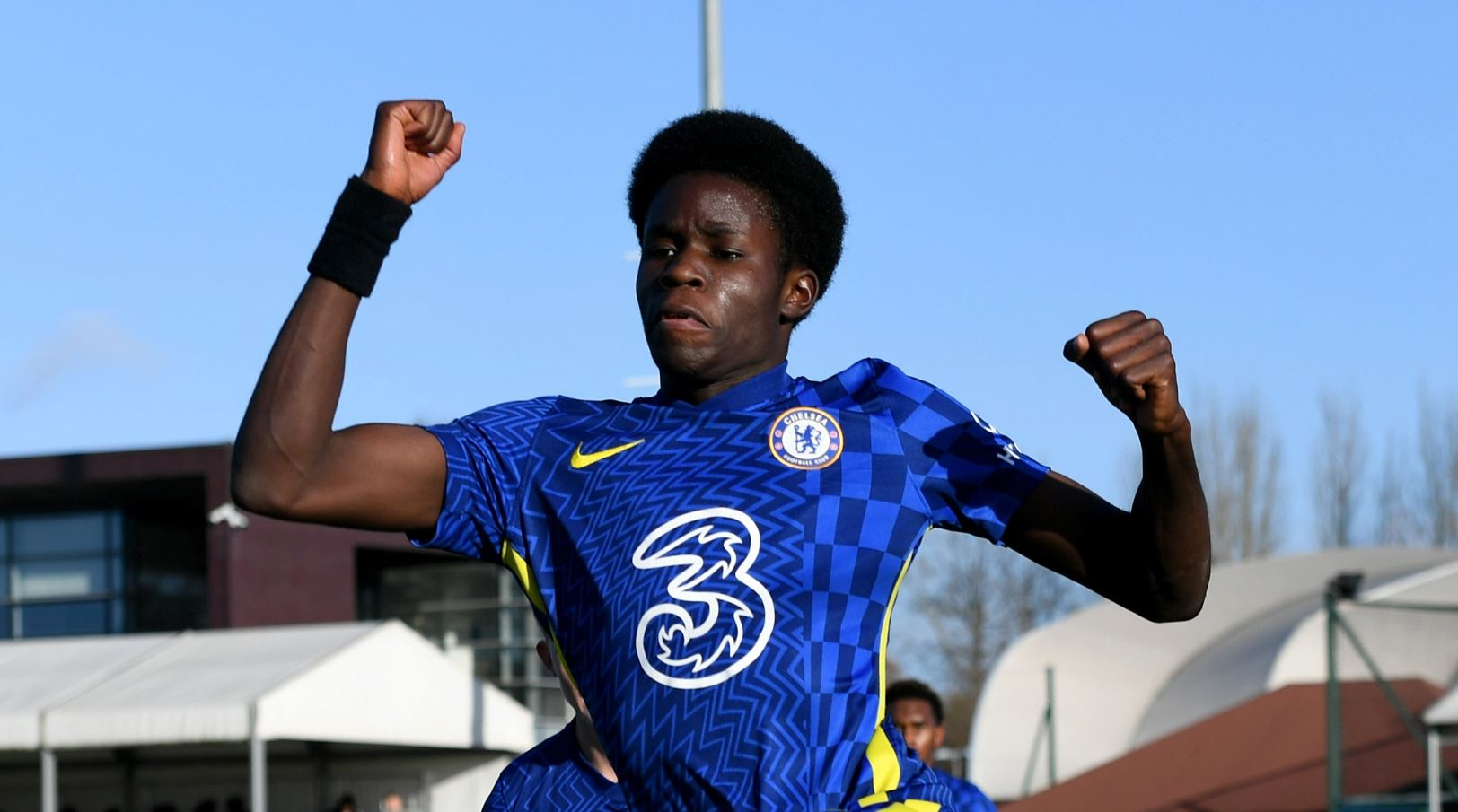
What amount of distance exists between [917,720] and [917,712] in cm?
5

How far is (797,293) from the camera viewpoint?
2.99 metres

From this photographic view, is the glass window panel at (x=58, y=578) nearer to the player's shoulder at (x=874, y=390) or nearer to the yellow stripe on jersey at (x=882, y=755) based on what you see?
the player's shoulder at (x=874, y=390)

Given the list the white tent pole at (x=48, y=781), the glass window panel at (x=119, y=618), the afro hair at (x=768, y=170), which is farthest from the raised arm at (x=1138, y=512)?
the glass window panel at (x=119, y=618)

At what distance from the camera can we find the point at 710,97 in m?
11.5

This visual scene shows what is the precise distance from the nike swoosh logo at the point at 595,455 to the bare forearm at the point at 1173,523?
701 mm

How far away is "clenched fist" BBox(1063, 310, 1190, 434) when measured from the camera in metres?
2.55

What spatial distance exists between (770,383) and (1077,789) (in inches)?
505

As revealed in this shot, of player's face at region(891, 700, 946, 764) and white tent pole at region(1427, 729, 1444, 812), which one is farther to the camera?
white tent pole at region(1427, 729, 1444, 812)

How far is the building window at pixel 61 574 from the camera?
28.3 meters

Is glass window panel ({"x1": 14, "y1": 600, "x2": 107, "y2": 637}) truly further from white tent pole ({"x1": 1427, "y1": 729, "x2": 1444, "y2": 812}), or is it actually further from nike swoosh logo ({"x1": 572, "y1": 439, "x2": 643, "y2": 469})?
nike swoosh logo ({"x1": 572, "y1": 439, "x2": 643, "y2": 469})

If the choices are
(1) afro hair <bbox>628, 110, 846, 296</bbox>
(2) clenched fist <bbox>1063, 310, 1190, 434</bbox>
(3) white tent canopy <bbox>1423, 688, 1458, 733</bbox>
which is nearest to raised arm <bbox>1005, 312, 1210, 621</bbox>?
(2) clenched fist <bbox>1063, 310, 1190, 434</bbox>

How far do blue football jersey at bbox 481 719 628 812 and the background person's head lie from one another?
5896mm

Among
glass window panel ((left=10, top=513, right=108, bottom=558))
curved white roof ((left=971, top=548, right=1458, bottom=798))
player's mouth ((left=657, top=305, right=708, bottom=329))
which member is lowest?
curved white roof ((left=971, top=548, right=1458, bottom=798))

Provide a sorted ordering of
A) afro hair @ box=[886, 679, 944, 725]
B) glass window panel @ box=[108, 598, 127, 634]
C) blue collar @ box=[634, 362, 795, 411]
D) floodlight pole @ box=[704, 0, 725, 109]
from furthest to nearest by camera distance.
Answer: glass window panel @ box=[108, 598, 127, 634]
floodlight pole @ box=[704, 0, 725, 109]
afro hair @ box=[886, 679, 944, 725]
blue collar @ box=[634, 362, 795, 411]
